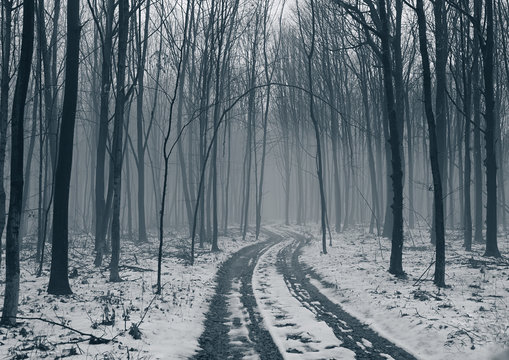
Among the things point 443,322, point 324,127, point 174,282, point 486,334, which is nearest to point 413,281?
point 443,322

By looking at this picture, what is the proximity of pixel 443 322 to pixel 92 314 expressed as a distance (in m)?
6.77

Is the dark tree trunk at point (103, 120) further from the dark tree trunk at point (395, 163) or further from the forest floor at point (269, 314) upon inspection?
the dark tree trunk at point (395, 163)

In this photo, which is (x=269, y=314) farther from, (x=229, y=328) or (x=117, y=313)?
(x=117, y=313)

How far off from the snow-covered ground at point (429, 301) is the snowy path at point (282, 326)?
452 mm

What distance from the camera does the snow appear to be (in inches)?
272

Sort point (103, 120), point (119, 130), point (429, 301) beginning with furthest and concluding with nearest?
point (103, 120), point (119, 130), point (429, 301)

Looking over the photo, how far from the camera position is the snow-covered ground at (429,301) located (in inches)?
279

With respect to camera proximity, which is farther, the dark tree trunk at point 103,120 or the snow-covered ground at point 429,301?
the dark tree trunk at point 103,120

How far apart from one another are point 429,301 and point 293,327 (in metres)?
3.53

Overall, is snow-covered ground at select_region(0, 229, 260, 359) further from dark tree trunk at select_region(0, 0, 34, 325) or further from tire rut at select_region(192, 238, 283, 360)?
dark tree trunk at select_region(0, 0, 34, 325)

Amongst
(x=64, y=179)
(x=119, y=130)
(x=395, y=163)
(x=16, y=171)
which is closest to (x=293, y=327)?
(x=16, y=171)

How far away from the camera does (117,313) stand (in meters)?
9.41

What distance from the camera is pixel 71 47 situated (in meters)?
11.6

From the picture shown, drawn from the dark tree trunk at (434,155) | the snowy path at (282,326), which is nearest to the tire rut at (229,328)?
the snowy path at (282,326)
